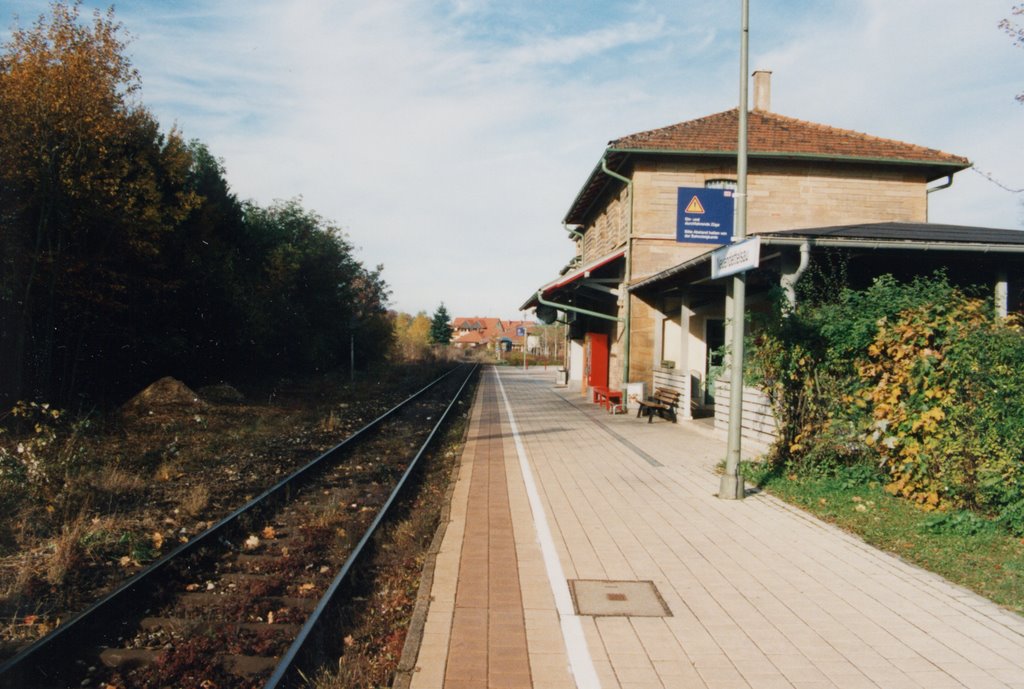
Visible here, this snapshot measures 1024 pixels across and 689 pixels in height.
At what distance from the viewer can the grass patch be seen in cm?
509

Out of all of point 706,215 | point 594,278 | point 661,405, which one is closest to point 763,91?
point 594,278

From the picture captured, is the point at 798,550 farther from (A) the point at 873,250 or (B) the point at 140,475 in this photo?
(B) the point at 140,475

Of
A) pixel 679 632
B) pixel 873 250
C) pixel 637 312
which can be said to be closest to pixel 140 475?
pixel 679 632

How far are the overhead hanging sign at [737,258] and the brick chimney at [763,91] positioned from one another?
15.6 meters

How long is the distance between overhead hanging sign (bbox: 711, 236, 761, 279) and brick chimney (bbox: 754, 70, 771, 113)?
1565cm

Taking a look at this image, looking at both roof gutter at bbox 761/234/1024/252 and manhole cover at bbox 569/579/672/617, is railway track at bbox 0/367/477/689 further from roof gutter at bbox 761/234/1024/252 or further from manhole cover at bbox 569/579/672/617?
roof gutter at bbox 761/234/1024/252

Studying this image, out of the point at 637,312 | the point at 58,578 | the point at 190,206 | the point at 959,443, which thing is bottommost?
the point at 58,578

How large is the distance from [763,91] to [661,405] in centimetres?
1157

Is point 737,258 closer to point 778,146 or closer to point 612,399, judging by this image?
point 612,399

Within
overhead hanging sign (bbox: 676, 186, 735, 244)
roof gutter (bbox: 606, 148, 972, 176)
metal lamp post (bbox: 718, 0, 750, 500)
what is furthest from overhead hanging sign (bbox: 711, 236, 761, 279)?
roof gutter (bbox: 606, 148, 972, 176)

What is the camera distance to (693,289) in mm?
15594

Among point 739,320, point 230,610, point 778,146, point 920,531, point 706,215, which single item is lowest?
point 230,610

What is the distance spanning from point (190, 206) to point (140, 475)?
9.18m

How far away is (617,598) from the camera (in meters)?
4.74
